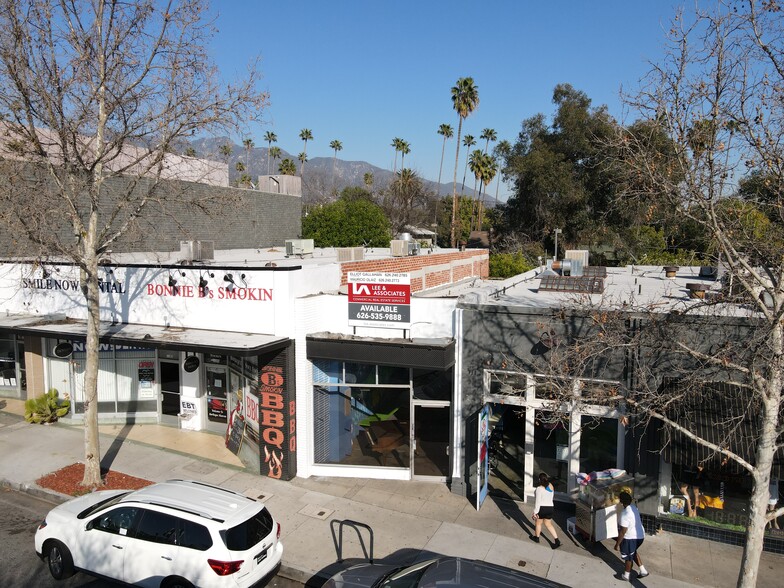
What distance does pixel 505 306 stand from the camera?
1203cm

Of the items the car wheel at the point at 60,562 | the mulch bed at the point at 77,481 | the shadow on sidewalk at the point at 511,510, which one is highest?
the car wheel at the point at 60,562

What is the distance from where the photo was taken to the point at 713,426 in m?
9.85

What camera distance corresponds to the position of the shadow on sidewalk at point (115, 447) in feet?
46.1

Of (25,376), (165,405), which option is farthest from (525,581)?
(25,376)

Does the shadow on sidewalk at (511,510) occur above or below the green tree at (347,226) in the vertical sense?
below

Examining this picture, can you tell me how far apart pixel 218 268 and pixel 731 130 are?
10.8 meters

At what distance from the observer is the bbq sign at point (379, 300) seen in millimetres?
12773

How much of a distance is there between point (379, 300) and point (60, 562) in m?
7.49

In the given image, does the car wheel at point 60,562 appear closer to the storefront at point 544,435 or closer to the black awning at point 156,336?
the black awning at point 156,336

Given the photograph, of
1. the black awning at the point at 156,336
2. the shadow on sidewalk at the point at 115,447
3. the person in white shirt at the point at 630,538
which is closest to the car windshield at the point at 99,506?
the black awning at the point at 156,336

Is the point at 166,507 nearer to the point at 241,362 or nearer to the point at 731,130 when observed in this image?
the point at 241,362

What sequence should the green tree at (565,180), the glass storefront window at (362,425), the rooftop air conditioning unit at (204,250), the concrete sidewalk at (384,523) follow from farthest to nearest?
the green tree at (565,180), the rooftop air conditioning unit at (204,250), the glass storefront window at (362,425), the concrete sidewalk at (384,523)

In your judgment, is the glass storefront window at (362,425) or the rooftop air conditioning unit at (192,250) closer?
the glass storefront window at (362,425)

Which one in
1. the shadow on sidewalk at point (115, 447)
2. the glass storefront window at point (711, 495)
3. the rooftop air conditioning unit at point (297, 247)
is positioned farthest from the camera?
the rooftop air conditioning unit at point (297, 247)
